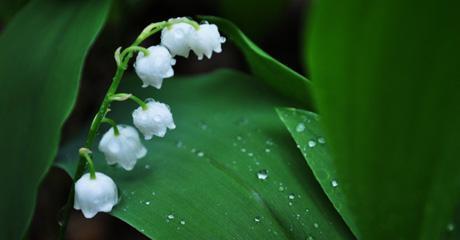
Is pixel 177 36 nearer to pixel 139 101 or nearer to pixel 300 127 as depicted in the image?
pixel 139 101

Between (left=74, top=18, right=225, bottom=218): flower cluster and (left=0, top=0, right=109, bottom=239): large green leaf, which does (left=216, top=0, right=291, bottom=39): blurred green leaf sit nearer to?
(left=0, top=0, right=109, bottom=239): large green leaf

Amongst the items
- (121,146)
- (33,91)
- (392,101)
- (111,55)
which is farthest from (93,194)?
(111,55)

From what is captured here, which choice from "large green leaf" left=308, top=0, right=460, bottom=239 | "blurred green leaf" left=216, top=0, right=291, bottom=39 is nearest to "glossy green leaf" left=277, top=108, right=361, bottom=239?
"large green leaf" left=308, top=0, right=460, bottom=239

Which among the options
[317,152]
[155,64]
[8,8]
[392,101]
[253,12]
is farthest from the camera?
[253,12]

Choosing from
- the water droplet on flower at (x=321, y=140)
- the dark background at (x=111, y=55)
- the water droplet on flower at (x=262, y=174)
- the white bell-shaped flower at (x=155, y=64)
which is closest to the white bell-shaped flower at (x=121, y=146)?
the white bell-shaped flower at (x=155, y=64)

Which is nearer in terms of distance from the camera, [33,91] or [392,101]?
[392,101]

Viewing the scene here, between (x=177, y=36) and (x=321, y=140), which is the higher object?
(x=177, y=36)
